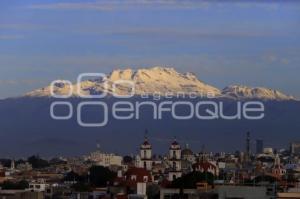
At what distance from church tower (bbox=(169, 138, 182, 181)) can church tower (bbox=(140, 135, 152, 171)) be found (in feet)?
2.26

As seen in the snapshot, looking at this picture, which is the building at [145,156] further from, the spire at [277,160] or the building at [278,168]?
the spire at [277,160]

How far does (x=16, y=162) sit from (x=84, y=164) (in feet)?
9.69

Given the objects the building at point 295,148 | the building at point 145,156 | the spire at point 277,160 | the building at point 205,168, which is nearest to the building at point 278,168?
the spire at point 277,160

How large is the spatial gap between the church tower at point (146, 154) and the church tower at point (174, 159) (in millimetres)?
689

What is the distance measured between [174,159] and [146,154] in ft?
5.72

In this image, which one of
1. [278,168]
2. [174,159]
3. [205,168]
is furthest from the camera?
[278,168]

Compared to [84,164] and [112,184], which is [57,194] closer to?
[112,184]

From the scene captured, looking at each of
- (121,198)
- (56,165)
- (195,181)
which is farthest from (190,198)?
(56,165)

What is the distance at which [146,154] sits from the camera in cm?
3594

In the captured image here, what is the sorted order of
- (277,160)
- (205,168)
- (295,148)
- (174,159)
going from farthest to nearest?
(277,160) → (295,148) → (174,159) → (205,168)

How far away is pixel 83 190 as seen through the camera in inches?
1104

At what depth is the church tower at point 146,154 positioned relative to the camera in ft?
115

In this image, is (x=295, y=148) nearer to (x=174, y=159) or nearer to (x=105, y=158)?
(x=174, y=159)

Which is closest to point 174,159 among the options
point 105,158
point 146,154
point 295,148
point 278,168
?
point 146,154
